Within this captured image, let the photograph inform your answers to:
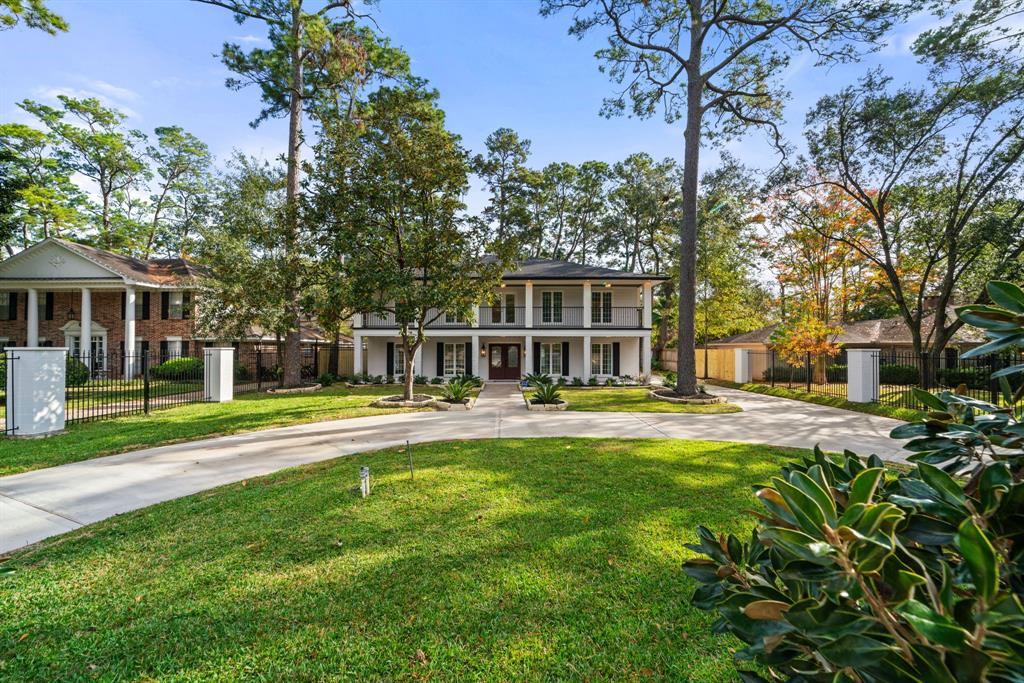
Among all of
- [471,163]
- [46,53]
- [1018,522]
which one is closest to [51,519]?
[1018,522]

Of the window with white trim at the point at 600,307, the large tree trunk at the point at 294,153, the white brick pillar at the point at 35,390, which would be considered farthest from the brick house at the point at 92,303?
the window with white trim at the point at 600,307

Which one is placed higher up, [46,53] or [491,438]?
[46,53]

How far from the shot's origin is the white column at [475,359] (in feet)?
65.7

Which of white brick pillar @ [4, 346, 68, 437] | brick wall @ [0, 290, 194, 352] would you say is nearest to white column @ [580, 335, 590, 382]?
white brick pillar @ [4, 346, 68, 437]

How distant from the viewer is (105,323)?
23172 mm

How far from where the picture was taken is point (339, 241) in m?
11.0

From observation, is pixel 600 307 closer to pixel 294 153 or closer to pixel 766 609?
pixel 294 153

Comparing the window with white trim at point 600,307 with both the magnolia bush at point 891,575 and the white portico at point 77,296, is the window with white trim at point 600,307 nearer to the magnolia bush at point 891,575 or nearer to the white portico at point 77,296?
the magnolia bush at point 891,575

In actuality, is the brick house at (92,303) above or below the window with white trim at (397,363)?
above

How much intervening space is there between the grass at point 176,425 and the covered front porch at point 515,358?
19.6ft

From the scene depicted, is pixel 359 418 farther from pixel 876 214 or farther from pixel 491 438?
pixel 876 214

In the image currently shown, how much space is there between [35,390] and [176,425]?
2289 mm

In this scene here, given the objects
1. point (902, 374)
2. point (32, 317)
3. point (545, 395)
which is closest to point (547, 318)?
point (545, 395)

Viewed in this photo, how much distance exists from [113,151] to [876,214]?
42027mm
